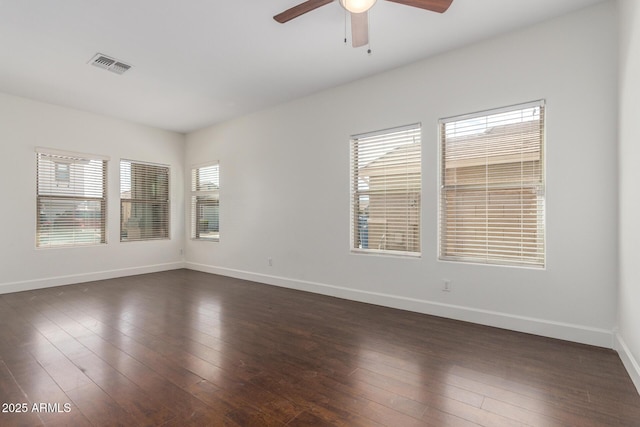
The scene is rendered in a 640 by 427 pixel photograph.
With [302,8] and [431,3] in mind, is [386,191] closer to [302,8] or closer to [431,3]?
[431,3]

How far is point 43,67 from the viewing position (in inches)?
147

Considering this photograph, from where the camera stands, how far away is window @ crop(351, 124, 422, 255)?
3791 mm

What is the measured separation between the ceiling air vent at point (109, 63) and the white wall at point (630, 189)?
15.2ft

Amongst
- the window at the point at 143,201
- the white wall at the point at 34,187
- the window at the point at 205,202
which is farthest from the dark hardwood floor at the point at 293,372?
the window at the point at 205,202

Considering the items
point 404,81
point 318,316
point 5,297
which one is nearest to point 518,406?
point 318,316

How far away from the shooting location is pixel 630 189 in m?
2.26

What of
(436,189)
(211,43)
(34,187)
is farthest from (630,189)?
(34,187)

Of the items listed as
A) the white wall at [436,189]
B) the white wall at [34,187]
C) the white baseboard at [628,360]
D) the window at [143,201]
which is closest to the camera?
the white baseboard at [628,360]

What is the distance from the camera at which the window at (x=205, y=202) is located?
6.18 meters

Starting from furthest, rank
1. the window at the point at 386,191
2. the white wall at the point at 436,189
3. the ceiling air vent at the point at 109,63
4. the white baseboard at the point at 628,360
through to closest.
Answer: the window at the point at 386,191 < the ceiling air vent at the point at 109,63 < the white wall at the point at 436,189 < the white baseboard at the point at 628,360

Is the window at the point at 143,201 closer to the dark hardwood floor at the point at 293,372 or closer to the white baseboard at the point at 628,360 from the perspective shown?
the dark hardwood floor at the point at 293,372

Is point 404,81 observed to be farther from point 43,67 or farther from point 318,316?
point 43,67

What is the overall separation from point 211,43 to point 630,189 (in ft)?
12.3

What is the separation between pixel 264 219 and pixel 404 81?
9.61 feet
